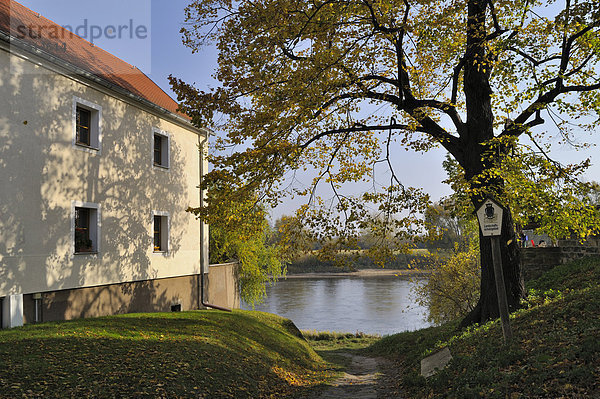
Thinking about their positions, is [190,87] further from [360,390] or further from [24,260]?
[360,390]

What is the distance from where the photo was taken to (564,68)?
1176 centimetres

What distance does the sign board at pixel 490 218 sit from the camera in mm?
8141

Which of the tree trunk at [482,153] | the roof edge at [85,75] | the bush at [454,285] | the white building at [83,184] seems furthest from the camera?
the bush at [454,285]

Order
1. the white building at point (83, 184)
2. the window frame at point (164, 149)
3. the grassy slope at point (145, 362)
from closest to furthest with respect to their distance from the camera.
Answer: the grassy slope at point (145, 362), the white building at point (83, 184), the window frame at point (164, 149)

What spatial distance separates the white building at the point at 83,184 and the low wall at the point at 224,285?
180 cm

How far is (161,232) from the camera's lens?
57.5 ft

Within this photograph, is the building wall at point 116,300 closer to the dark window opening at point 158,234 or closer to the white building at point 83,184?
the white building at point 83,184

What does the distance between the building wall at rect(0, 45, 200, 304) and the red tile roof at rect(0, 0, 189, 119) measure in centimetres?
89

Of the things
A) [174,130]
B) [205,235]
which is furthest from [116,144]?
[205,235]

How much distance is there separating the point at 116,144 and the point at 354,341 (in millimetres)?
16068

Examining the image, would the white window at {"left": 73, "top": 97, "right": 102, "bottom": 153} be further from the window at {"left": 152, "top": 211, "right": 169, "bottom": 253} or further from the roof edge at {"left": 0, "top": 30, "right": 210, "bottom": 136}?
the window at {"left": 152, "top": 211, "right": 169, "bottom": 253}

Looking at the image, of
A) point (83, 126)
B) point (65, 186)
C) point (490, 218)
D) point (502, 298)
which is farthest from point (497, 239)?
point (83, 126)

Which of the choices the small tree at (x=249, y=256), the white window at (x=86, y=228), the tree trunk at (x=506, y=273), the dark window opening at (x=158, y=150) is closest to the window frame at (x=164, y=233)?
the dark window opening at (x=158, y=150)

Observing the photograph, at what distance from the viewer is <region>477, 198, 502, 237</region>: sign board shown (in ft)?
26.7
